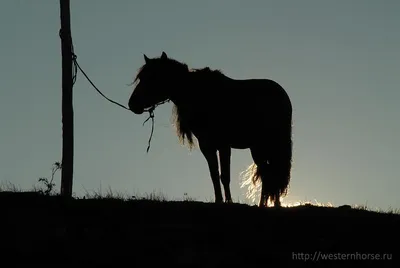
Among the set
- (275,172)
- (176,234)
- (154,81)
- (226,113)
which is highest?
(154,81)

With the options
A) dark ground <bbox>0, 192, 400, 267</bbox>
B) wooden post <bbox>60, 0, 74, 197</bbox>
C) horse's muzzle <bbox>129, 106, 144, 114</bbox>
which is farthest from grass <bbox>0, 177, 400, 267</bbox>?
horse's muzzle <bbox>129, 106, 144, 114</bbox>

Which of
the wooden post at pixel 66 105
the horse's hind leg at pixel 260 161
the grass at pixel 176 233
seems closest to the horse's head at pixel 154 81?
the wooden post at pixel 66 105

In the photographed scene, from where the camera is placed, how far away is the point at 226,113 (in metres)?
13.1

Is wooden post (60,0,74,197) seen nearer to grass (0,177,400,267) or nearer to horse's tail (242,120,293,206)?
grass (0,177,400,267)

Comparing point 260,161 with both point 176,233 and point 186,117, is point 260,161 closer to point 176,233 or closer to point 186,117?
point 186,117

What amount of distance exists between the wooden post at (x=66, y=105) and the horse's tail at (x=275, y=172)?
3.52 metres

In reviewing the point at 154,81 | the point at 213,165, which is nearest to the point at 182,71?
the point at 154,81

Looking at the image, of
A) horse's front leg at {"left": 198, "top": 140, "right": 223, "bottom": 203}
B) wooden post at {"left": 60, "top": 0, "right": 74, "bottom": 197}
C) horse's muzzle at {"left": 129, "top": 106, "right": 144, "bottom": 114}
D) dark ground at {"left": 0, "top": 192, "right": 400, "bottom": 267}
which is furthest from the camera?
horse's muzzle at {"left": 129, "top": 106, "right": 144, "bottom": 114}

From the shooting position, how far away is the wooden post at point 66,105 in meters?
12.2

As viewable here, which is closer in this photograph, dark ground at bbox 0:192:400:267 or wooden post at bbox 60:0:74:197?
dark ground at bbox 0:192:400:267

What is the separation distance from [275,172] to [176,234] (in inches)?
195

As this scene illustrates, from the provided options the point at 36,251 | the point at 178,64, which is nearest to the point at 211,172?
the point at 178,64

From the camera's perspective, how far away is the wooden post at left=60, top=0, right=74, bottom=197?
12.2 m

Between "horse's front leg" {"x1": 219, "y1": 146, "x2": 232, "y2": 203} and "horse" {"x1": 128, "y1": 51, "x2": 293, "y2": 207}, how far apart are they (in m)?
0.04
